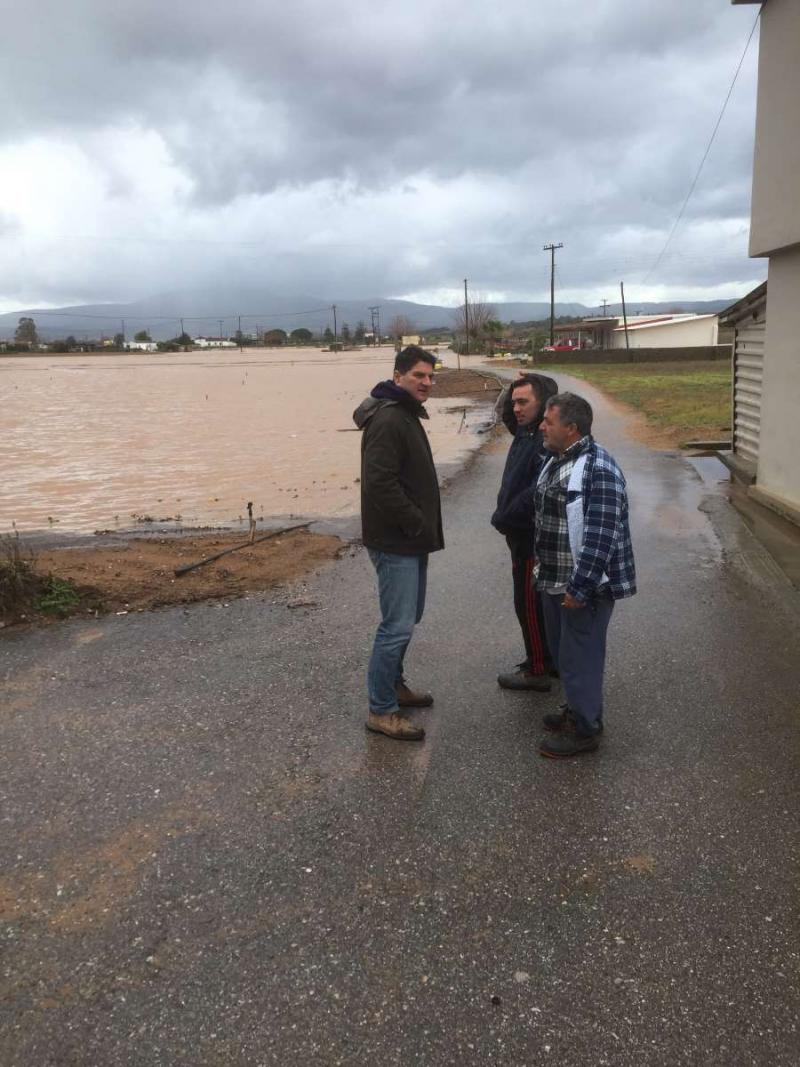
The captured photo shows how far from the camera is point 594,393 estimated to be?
30.6 metres

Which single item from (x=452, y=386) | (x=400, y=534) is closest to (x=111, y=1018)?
(x=400, y=534)

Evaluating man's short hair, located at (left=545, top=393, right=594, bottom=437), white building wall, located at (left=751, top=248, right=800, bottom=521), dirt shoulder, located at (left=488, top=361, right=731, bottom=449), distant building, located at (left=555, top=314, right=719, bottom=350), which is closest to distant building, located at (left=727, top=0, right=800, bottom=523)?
white building wall, located at (left=751, top=248, right=800, bottom=521)

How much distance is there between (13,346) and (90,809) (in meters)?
154

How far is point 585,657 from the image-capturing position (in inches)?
146

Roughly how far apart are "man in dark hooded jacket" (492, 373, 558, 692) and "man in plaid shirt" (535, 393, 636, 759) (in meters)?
0.37

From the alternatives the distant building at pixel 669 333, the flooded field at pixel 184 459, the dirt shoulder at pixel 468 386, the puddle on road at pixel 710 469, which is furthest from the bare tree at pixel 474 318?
the puddle on road at pixel 710 469

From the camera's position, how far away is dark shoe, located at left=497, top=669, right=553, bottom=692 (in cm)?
453

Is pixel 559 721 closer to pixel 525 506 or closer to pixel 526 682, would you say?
pixel 526 682

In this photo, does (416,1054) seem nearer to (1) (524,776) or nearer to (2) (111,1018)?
(2) (111,1018)

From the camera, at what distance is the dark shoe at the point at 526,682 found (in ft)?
14.9

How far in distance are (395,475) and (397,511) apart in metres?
0.17

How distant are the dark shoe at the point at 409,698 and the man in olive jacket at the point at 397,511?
23cm

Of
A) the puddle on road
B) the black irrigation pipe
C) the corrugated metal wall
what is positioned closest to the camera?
the black irrigation pipe

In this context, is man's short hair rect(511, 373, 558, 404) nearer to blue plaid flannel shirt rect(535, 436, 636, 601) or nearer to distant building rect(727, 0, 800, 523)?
blue plaid flannel shirt rect(535, 436, 636, 601)
